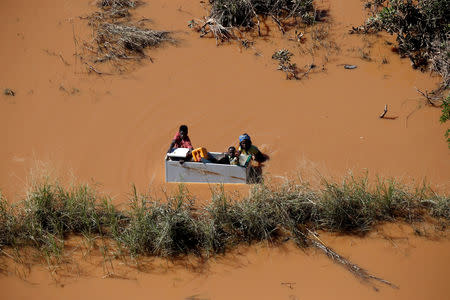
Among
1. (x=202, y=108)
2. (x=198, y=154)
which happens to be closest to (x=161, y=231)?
(x=198, y=154)

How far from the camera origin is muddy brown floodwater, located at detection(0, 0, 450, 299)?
6.57m

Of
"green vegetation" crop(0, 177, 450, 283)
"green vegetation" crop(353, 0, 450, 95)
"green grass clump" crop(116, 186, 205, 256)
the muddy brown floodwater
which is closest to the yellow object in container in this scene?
the muddy brown floodwater

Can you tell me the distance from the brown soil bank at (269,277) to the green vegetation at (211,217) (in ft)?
0.63

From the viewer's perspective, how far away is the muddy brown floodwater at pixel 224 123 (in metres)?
6.57

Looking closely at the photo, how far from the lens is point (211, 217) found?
706cm

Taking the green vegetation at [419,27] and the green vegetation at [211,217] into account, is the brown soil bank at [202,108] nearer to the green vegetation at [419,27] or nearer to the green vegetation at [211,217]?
the green vegetation at [419,27]

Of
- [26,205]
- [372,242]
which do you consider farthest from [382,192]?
[26,205]

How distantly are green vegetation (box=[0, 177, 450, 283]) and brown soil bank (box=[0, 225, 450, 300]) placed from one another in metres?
0.19

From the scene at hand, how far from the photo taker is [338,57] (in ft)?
34.8

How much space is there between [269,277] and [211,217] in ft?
3.60

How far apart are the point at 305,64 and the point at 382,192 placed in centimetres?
381

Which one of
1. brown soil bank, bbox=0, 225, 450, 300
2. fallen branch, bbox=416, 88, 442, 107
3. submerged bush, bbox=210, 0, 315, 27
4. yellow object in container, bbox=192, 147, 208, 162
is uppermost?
submerged bush, bbox=210, 0, 315, 27

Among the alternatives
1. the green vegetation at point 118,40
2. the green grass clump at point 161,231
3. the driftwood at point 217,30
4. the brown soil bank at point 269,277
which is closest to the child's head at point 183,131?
the green grass clump at point 161,231

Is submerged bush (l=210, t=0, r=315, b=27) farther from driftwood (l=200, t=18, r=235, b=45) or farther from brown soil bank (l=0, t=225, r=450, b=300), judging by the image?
brown soil bank (l=0, t=225, r=450, b=300)
